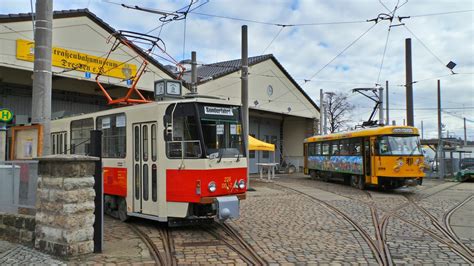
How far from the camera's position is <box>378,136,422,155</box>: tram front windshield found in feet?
61.6

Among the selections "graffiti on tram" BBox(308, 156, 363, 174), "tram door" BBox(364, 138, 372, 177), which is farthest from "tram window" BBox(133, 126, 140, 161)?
"graffiti on tram" BBox(308, 156, 363, 174)

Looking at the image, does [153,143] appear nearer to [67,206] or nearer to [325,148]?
[67,206]

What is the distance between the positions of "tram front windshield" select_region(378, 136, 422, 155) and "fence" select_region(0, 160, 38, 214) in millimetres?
14728

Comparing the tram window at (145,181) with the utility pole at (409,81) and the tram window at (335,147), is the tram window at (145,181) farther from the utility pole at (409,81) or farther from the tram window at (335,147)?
the utility pole at (409,81)

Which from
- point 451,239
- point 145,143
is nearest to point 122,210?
point 145,143

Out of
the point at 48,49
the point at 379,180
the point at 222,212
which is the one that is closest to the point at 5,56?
the point at 48,49

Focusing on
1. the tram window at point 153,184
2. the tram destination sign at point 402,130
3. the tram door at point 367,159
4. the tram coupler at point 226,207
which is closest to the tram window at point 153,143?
the tram window at point 153,184

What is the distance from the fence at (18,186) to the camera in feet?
26.5

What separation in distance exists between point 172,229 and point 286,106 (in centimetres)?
2613

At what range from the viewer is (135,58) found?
2164cm

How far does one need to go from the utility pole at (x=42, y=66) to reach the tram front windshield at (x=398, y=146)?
1426 cm

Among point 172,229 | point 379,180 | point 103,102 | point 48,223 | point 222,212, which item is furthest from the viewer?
point 103,102

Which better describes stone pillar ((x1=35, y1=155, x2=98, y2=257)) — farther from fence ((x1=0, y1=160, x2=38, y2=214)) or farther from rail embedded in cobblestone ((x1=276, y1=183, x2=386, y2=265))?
rail embedded in cobblestone ((x1=276, y1=183, x2=386, y2=265))

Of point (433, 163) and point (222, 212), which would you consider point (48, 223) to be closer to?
point (222, 212)
